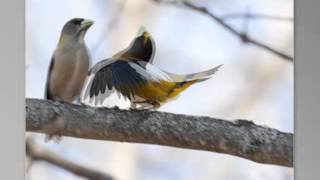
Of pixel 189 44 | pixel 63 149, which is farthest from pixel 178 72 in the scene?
pixel 63 149

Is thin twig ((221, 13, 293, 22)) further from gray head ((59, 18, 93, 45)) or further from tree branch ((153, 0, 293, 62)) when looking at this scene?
gray head ((59, 18, 93, 45))

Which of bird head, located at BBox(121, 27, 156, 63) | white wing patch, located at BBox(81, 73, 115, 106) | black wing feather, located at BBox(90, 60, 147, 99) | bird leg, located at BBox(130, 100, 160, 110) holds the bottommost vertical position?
bird leg, located at BBox(130, 100, 160, 110)

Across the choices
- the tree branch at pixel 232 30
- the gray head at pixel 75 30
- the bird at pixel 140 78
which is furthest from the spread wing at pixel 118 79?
the tree branch at pixel 232 30

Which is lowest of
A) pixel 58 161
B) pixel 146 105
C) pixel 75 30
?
pixel 58 161

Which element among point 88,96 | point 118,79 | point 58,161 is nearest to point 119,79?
point 118,79

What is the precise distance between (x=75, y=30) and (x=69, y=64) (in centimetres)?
11

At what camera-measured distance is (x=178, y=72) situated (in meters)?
1.78

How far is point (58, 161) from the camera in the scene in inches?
66.2

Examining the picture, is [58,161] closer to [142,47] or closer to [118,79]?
→ [118,79]

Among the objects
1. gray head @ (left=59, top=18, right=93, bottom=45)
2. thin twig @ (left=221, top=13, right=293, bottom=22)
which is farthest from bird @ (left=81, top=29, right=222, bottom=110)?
thin twig @ (left=221, top=13, right=293, bottom=22)

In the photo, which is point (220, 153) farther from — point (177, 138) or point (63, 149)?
point (63, 149)

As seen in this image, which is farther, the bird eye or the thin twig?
the thin twig

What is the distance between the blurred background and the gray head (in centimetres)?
2

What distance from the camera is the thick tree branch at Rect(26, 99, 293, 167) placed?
5.53 feet
